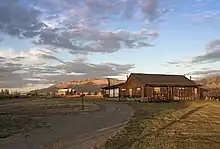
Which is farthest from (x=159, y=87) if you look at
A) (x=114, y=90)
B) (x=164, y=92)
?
(x=114, y=90)

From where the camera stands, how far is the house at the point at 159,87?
191 ft

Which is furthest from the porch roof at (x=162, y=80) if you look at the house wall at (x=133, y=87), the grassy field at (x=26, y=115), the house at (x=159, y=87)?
the grassy field at (x=26, y=115)

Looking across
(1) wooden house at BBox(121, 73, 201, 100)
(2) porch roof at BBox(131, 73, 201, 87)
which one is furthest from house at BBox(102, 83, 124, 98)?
(2) porch roof at BBox(131, 73, 201, 87)

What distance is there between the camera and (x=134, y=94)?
62219 mm

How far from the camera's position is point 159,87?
195 ft

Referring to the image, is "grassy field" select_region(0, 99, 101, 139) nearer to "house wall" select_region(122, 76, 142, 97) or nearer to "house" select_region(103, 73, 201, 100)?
"house" select_region(103, 73, 201, 100)

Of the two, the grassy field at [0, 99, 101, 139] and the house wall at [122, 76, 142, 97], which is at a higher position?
the house wall at [122, 76, 142, 97]

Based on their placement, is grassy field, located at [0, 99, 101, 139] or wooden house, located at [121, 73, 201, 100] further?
wooden house, located at [121, 73, 201, 100]

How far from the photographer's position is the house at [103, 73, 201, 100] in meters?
58.2

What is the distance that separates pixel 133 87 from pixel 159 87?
5435mm

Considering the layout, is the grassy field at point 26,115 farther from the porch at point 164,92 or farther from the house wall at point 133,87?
the house wall at point 133,87

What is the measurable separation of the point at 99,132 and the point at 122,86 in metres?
51.2

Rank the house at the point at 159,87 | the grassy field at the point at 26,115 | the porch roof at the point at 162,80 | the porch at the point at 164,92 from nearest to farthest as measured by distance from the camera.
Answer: the grassy field at the point at 26,115 → the porch at the point at 164,92 → the house at the point at 159,87 → the porch roof at the point at 162,80

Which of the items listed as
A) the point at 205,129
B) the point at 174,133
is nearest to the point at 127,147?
the point at 174,133
